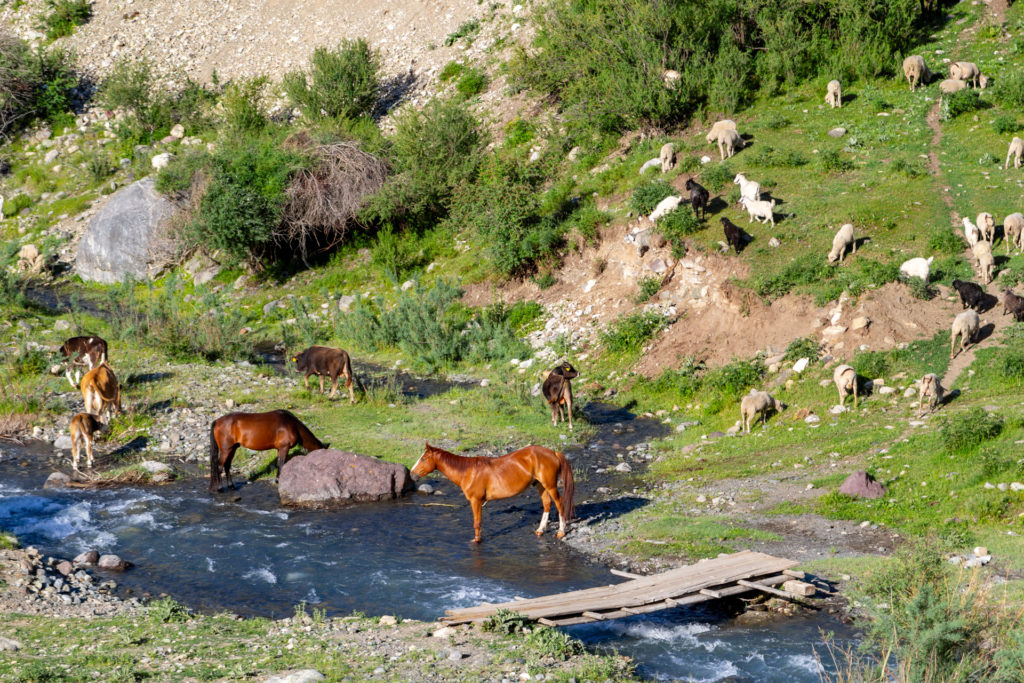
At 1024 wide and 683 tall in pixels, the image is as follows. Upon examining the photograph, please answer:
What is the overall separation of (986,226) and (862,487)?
32.1ft

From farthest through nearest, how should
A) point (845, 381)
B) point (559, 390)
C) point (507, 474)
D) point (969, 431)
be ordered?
point (559, 390), point (845, 381), point (969, 431), point (507, 474)

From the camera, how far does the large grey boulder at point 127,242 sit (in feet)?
106

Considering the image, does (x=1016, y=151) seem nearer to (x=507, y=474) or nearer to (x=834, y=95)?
(x=834, y=95)

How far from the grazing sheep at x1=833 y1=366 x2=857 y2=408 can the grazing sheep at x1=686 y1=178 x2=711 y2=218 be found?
7323 millimetres

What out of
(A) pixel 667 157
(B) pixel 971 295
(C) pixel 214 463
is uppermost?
(A) pixel 667 157

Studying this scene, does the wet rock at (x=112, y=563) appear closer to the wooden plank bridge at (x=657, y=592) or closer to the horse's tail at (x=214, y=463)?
the horse's tail at (x=214, y=463)

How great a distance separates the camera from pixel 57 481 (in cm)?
1596

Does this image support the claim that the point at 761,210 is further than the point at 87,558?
Yes

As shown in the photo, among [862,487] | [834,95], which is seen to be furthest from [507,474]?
[834,95]

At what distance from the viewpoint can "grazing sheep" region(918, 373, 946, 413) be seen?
52.5ft

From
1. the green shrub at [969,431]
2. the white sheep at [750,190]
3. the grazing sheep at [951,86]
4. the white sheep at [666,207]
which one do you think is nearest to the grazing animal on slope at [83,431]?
the white sheep at [666,207]

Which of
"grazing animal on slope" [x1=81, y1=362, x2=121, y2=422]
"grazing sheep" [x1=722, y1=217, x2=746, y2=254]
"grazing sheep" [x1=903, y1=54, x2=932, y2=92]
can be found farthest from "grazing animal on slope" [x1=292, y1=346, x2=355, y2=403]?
"grazing sheep" [x1=903, y1=54, x2=932, y2=92]

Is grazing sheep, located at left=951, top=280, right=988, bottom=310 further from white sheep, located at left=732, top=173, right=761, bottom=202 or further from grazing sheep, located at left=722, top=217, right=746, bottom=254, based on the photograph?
white sheep, located at left=732, top=173, right=761, bottom=202

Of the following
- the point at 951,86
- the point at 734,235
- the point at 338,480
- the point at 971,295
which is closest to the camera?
the point at 338,480
